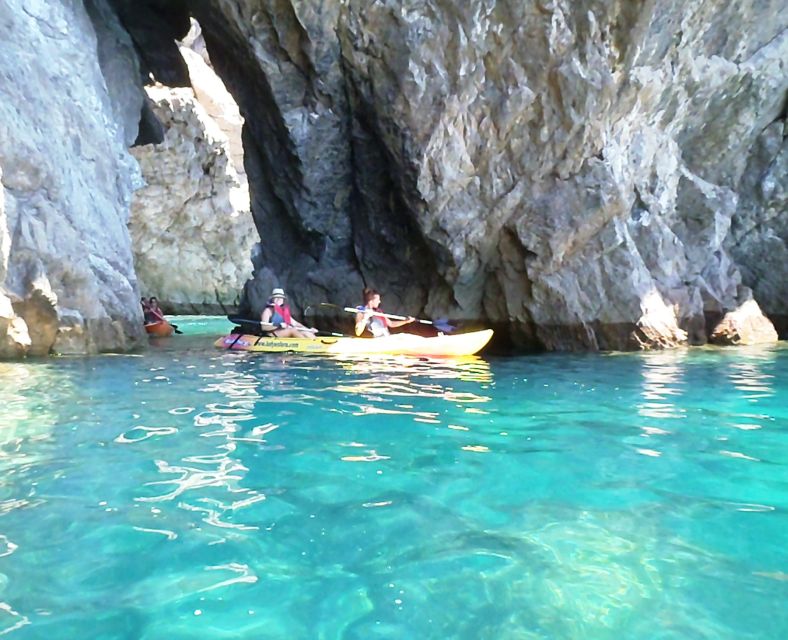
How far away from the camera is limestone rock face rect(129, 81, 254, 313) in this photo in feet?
91.1

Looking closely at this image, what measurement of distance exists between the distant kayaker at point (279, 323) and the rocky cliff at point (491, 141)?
93.8 inches

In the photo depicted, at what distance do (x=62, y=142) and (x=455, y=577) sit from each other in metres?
10.1

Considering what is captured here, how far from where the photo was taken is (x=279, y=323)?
11.7 meters

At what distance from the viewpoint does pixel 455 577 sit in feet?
7.71

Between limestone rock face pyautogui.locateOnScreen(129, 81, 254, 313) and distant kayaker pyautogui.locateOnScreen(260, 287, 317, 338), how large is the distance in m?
18.1

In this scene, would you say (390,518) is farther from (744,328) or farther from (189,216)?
(189,216)

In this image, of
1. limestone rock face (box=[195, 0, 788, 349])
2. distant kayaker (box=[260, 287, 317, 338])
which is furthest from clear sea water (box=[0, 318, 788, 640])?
limestone rock face (box=[195, 0, 788, 349])

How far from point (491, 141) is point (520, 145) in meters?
0.54

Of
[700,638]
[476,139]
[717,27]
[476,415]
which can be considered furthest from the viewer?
[717,27]

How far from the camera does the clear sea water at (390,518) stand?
6.90 feet

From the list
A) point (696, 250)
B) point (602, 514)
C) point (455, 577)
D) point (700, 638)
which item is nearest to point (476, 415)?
point (602, 514)

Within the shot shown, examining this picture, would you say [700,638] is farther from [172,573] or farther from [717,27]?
[717,27]

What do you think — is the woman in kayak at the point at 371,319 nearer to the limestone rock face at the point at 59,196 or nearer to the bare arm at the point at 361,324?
the bare arm at the point at 361,324

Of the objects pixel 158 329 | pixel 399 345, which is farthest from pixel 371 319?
pixel 158 329
